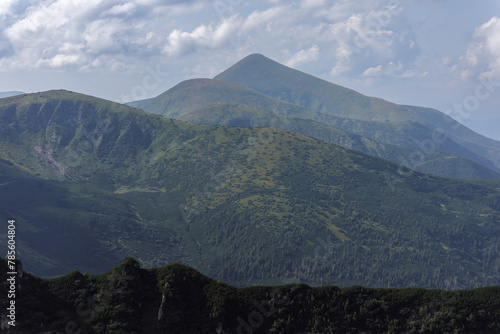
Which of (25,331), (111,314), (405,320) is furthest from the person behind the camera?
(405,320)

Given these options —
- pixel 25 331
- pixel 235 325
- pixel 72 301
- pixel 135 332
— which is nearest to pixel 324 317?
pixel 235 325

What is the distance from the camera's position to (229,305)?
7131 centimetres

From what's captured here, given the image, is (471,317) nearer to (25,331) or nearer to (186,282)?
(186,282)

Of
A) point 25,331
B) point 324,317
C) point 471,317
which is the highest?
point 471,317

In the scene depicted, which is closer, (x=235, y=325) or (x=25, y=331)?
(x=25, y=331)

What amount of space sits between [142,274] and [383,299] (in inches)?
1827

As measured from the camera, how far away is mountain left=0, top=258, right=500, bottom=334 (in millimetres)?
67375

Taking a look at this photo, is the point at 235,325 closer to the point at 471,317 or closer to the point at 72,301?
the point at 72,301

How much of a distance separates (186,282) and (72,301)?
20.3 m

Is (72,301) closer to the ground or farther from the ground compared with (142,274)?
closer to the ground

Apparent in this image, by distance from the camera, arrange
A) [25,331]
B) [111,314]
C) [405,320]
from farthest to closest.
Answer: [405,320] → [111,314] → [25,331]

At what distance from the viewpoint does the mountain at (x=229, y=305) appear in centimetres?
6738

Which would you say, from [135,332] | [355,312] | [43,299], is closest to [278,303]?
[355,312]

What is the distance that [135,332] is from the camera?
210 ft
